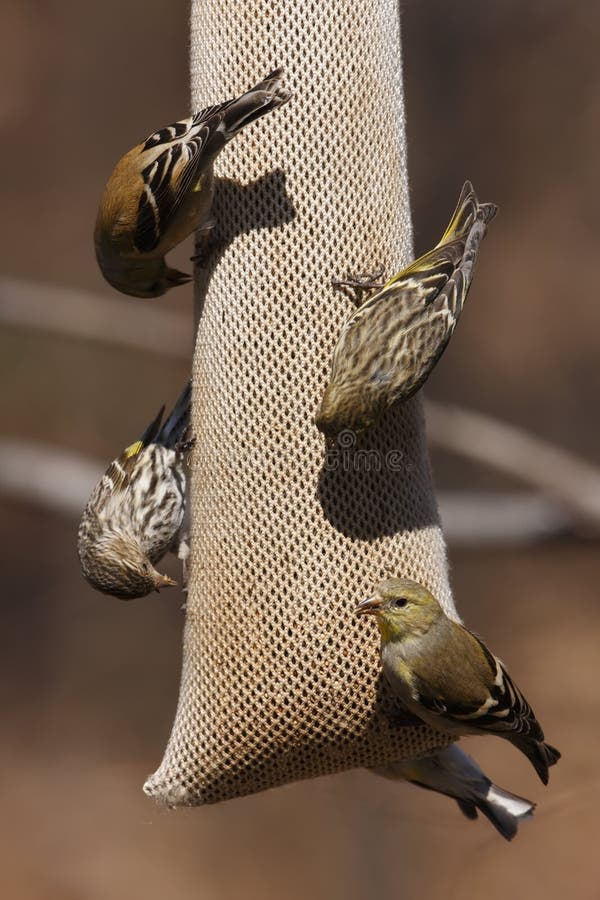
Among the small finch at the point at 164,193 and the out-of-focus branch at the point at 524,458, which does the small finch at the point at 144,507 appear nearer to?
the small finch at the point at 164,193

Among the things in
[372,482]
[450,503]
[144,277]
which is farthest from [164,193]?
[450,503]

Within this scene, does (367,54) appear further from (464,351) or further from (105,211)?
(464,351)

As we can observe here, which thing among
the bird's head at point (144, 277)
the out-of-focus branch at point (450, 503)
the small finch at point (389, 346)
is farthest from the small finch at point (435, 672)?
the out-of-focus branch at point (450, 503)

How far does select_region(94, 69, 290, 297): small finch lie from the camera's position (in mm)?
4188

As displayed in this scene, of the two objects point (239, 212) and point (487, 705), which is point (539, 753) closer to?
point (487, 705)

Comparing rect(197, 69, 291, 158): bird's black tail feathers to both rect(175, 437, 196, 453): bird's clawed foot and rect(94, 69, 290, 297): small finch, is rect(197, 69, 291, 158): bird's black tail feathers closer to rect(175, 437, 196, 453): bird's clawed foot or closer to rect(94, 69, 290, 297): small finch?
rect(94, 69, 290, 297): small finch

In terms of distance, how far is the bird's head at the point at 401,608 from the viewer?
13.0ft

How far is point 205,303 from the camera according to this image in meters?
4.55

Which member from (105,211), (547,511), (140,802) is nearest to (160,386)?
(140,802)

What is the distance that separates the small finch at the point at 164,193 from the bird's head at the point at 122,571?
1.03 metres

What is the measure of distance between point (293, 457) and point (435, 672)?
2.90 feet

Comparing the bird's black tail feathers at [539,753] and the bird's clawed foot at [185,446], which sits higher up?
the bird's clawed foot at [185,446]

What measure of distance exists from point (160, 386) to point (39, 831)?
4.88 metres

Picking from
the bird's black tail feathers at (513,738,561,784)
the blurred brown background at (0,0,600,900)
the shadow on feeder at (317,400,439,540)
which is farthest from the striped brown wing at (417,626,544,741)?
the blurred brown background at (0,0,600,900)
